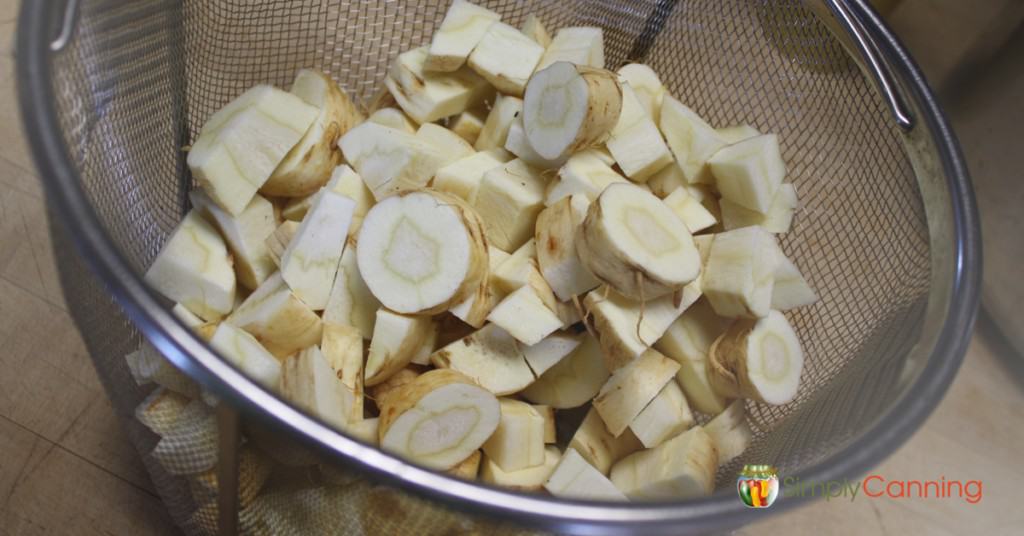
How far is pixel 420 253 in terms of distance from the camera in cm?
82

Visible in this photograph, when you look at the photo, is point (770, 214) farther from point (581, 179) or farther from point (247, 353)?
point (247, 353)

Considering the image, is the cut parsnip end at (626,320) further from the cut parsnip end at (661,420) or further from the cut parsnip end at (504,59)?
the cut parsnip end at (504,59)

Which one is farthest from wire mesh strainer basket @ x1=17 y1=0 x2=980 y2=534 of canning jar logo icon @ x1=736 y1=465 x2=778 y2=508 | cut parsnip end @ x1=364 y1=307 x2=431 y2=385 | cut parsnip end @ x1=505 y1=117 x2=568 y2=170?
cut parsnip end @ x1=505 y1=117 x2=568 y2=170

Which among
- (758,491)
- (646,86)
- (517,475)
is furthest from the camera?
(646,86)

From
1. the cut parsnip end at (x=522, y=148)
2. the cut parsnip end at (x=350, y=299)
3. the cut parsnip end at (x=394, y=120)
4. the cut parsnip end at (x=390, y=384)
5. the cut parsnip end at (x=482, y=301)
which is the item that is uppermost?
the cut parsnip end at (x=522, y=148)

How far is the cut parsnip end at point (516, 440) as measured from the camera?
810 millimetres

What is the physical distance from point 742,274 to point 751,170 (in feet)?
0.44

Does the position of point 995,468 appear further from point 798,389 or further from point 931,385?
point 931,385

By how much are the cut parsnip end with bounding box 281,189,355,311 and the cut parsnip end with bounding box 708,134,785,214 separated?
0.41 meters

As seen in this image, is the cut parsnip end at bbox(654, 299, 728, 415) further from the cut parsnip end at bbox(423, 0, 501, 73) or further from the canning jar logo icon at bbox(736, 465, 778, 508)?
the cut parsnip end at bbox(423, 0, 501, 73)

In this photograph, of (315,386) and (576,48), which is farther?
(576,48)

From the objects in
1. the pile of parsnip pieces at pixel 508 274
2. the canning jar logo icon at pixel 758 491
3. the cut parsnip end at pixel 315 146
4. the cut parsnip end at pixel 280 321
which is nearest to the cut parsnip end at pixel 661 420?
the pile of parsnip pieces at pixel 508 274

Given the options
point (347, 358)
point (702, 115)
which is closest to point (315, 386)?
point (347, 358)

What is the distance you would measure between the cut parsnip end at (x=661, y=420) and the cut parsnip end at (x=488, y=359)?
0.42ft
